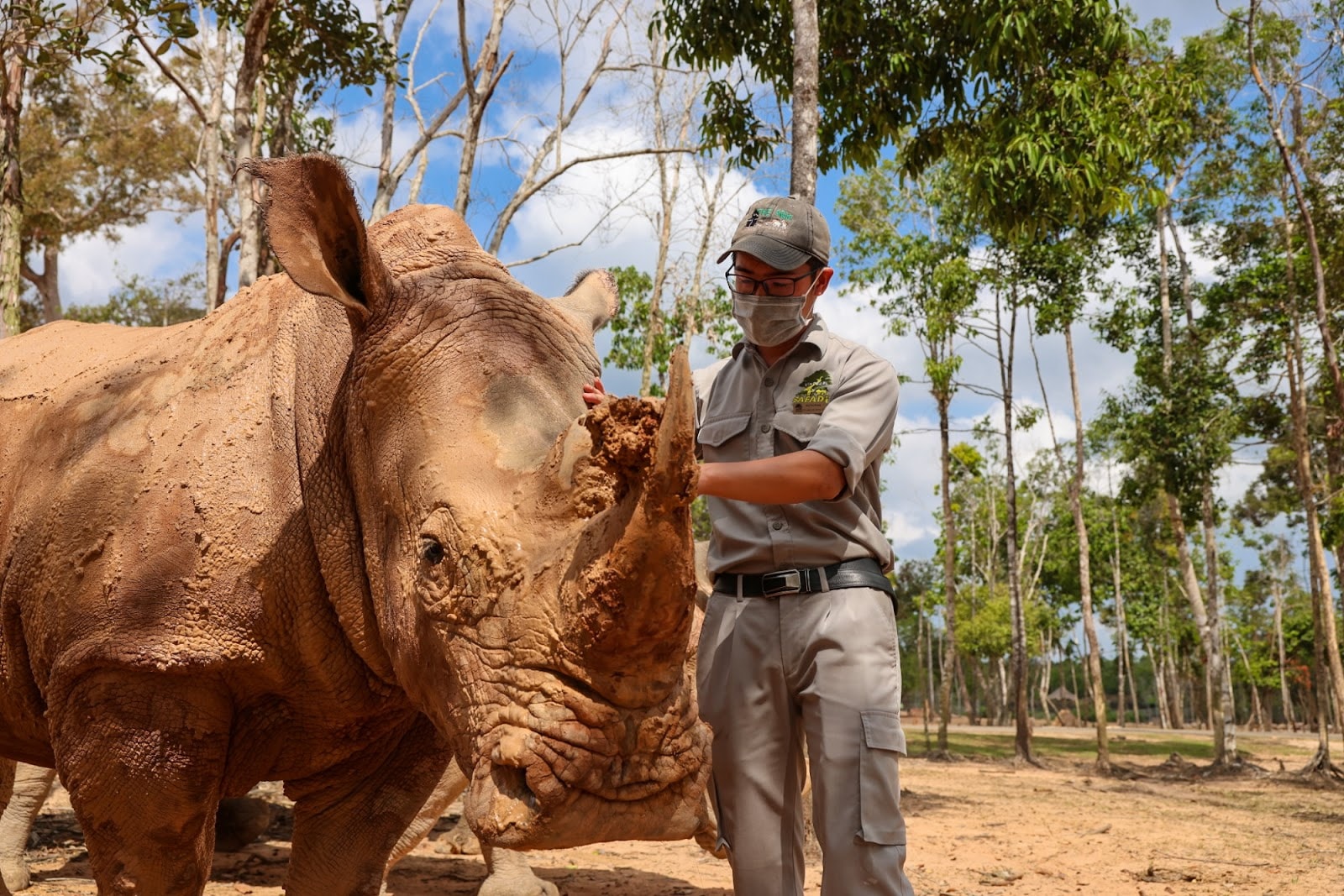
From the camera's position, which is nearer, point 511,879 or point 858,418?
point 858,418

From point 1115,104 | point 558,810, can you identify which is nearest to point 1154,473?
point 1115,104

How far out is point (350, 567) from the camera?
3.20 metres

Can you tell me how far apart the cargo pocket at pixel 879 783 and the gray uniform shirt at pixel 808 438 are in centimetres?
45

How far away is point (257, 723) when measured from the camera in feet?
11.2

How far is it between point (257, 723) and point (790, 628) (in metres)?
1.54

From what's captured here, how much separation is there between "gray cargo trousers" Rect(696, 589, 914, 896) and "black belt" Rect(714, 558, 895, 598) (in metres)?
0.02

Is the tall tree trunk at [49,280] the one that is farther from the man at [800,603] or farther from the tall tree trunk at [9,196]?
the man at [800,603]

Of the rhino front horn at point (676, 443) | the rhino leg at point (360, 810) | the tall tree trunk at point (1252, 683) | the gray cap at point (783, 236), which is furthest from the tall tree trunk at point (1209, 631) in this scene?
the tall tree trunk at point (1252, 683)

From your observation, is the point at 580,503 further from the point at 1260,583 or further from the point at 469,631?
the point at 1260,583

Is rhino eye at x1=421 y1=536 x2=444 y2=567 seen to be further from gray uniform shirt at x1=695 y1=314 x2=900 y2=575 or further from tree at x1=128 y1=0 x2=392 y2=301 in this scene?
tree at x1=128 y1=0 x2=392 y2=301

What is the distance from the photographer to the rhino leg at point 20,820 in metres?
6.12

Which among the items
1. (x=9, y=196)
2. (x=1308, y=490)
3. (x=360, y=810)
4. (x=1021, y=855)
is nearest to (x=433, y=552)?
(x=360, y=810)

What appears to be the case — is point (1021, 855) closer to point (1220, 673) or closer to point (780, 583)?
point (780, 583)

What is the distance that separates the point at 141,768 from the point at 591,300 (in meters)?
2.03
